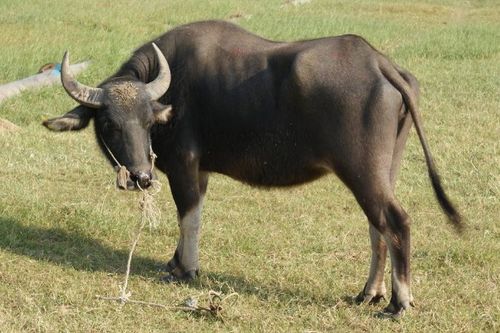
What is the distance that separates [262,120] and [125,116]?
2.63 ft

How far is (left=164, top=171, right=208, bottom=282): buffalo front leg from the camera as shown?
5172mm

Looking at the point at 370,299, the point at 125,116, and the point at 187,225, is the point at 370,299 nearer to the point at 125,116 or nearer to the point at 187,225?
the point at 187,225

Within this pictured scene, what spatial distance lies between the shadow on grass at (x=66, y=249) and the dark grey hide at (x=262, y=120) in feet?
1.06

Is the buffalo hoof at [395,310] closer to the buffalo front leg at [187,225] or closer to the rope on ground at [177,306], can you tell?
the rope on ground at [177,306]

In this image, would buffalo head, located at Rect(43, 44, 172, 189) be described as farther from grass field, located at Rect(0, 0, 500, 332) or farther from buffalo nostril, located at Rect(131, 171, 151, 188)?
grass field, located at Rect(0, 0, 500, 332)

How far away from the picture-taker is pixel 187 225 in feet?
17.2

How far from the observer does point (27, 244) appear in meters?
5.59

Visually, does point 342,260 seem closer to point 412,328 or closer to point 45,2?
point 412,328

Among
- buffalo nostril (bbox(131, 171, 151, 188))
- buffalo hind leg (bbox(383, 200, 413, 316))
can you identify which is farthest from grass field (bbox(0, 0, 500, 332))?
buffalo nostril (bbox(131, 171, 151, 188))

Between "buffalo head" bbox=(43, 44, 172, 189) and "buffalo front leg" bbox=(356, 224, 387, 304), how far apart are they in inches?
54.4

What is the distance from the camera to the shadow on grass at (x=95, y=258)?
4.98 m

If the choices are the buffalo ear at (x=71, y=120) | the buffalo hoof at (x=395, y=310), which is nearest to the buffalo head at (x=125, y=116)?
the buffalo ear at (x=71, y=120)

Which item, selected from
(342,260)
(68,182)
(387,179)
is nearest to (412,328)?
(387,179)

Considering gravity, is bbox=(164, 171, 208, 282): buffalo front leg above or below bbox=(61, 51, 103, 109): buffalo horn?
below
